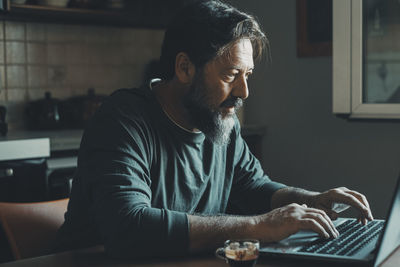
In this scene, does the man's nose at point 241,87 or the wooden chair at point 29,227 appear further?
the man's nose at point 241,87

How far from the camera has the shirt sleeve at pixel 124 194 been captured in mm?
1152

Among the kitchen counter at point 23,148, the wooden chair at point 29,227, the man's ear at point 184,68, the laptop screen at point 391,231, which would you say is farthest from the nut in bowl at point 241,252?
the kitchen counter at point 23,148

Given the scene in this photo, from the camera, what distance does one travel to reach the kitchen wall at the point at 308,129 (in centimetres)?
287

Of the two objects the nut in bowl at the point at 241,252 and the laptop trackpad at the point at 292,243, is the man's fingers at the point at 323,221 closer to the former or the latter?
the laptop trackpad at the point at 292,243

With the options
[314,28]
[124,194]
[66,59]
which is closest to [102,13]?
[66,59]

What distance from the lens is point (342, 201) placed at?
1431mm

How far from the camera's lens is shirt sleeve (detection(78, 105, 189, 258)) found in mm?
1152

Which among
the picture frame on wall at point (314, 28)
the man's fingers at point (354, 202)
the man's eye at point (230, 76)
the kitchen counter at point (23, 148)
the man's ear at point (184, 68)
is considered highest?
the picture frame on wall at point (314, 28)

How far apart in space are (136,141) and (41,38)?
2012 millimetres

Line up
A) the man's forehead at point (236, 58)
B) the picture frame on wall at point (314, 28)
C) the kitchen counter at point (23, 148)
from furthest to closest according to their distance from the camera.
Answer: the picture frame on wall at point (314, 28) → the kitchen counter at point (23, 148) → the man's forehead at point (236, 58)

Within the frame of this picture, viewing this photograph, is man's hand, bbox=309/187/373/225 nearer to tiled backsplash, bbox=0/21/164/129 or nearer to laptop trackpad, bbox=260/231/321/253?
laptop trackpad, bbox=260/231/321/253

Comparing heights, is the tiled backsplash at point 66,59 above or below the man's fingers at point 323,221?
above

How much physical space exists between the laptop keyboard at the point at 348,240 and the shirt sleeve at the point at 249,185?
35 centimetres

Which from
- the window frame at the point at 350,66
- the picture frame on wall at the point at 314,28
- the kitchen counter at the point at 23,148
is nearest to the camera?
the kitchen counter at the point at 23,148
